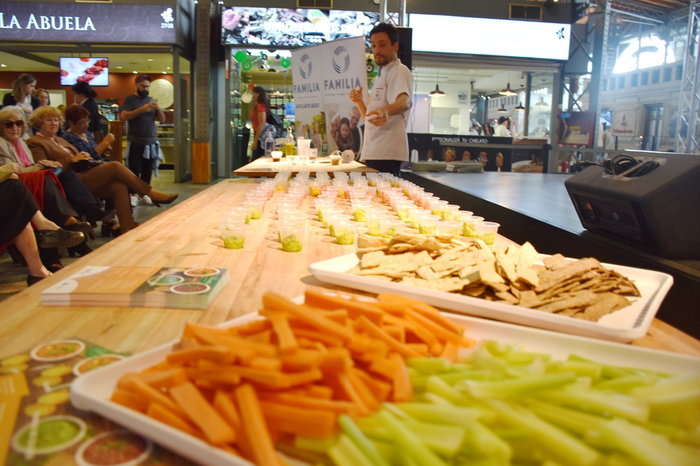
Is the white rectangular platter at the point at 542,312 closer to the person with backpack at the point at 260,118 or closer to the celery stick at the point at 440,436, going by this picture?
the celery stick at the point at 440,436

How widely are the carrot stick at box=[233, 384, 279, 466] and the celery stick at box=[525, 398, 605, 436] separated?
0.28 m

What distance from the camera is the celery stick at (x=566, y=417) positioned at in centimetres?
57

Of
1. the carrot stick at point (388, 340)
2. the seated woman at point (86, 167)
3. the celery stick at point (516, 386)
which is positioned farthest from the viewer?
the seated woman at point (86, 167)

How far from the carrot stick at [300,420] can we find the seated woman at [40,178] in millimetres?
3689

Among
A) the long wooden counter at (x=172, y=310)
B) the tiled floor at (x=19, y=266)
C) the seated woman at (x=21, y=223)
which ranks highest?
the long wooden counter at (x=172, y=310)

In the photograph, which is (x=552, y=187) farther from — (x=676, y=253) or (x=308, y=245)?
(x=308, y=245)

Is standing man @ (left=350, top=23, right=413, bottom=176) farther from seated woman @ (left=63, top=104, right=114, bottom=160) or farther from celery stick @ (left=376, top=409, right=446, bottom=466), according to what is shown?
celery stick @ (left=376, top=409, right=446, bottom=466)

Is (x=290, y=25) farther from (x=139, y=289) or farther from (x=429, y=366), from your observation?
(x=429, y=366)

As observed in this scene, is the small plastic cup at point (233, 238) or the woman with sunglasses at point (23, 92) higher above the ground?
the woman with sunglasses at point (23, 92)

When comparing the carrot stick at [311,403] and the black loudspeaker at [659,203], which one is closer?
the carrot stick at [311,403]

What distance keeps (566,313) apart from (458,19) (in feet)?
30.4

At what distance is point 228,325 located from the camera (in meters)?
0.84

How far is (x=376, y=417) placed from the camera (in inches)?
23.4

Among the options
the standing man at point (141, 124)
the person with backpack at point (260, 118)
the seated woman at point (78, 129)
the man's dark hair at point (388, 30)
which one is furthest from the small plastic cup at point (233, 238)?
the standing man at point (141, 124)
